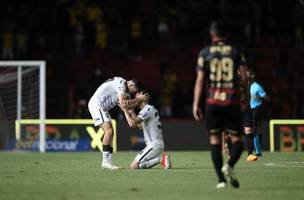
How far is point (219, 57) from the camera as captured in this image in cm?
1098

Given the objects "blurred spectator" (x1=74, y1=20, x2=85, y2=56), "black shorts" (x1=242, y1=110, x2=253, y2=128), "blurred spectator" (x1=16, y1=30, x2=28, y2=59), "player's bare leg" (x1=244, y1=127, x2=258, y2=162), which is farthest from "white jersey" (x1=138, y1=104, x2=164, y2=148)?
"blurred spectator" (x1=16, y1=30, x2=28, y2=59)

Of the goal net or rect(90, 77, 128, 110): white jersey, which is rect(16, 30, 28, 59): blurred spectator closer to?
the goal net

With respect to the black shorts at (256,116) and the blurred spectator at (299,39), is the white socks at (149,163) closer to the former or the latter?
the black shorts at (256,116)

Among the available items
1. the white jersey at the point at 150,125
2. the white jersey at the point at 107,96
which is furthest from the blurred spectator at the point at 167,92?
the white jersey at the point at 150,125

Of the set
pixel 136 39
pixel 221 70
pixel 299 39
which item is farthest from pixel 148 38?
pixel 221 70

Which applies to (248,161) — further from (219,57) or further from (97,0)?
(97,0)

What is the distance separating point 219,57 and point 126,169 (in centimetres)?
497

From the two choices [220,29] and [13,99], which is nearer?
[220,29]

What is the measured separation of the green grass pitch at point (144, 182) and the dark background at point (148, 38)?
421 inches

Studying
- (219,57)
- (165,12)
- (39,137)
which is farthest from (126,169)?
(165,12)

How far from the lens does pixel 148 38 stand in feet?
94.8

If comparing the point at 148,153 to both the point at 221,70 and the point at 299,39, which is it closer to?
the point at 221,70

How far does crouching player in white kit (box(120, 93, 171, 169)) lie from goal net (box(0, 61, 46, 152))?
8245 mm

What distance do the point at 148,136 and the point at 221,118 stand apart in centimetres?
498
